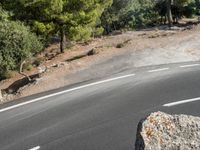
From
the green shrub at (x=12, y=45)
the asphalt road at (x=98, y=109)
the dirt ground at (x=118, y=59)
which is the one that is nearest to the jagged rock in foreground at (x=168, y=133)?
the asphalt road at (x=98, y=109)

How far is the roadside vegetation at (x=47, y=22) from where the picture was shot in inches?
776

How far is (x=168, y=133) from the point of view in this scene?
4992 millimetres

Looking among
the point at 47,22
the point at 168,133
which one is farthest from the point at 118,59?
the point at 168,133

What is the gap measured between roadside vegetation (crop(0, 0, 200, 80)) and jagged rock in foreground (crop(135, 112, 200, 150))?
598 inches

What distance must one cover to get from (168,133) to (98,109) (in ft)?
28.7

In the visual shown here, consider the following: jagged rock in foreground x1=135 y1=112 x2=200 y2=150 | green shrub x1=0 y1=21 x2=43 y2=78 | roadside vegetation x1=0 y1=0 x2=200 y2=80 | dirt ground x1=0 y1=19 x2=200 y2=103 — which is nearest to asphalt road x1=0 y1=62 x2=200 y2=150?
dirt ground x1=0 y1=19 x2=200 y2=103

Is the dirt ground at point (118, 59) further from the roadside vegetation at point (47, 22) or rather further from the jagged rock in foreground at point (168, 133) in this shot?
the jagged rock in foreground at point (168, 133)

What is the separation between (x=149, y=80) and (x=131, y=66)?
7.96 ft

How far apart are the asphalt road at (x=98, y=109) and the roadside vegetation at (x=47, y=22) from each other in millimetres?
4856

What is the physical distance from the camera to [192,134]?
4.97m

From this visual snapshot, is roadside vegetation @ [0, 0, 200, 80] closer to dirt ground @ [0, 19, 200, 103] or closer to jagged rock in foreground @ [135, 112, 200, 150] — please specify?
dirt ground @ [0, 19, 200, 103]

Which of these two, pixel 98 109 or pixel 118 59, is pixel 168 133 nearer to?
pixel 98 109

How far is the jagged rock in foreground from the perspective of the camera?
15.8ft

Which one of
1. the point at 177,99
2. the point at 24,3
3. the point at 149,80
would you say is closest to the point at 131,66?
the point at 149,80
